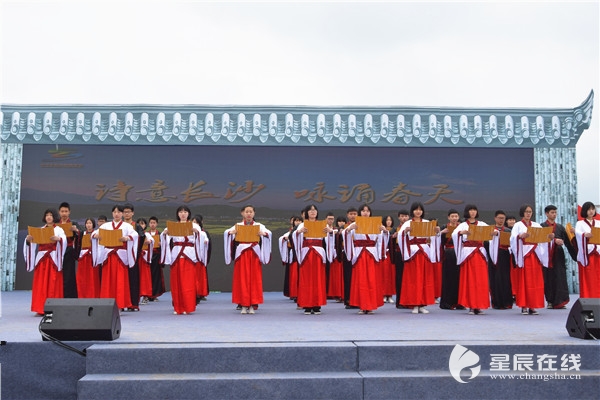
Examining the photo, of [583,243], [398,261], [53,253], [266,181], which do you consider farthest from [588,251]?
[53,253]

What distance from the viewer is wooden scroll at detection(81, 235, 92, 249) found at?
782cm

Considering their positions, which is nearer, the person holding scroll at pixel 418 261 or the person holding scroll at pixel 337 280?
the person holding scroll at pixel 418 261

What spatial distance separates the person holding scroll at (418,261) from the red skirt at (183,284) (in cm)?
263

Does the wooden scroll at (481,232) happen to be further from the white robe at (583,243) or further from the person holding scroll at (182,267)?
the person holding scroll at (182,267)

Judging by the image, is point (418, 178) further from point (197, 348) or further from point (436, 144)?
point (197, 348)

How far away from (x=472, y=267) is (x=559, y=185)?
4844mm

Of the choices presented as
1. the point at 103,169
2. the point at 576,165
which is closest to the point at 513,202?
the point at 576,165

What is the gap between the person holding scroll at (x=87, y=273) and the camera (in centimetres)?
778

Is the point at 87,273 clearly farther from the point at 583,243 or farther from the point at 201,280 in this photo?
the point at 583,243

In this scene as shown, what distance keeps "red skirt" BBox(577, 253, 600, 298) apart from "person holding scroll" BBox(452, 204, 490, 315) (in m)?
1.27

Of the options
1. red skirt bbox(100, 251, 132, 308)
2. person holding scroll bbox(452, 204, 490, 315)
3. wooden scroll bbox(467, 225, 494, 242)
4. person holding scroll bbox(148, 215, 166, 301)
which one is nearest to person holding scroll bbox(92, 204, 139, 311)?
red skirt bbox(100, 251, 132, 308)

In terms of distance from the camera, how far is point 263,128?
36.4 ft

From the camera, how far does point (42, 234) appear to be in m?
6.98

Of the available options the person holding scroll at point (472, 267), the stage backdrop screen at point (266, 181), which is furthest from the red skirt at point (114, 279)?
the person holding scroll at point (472, 267)
